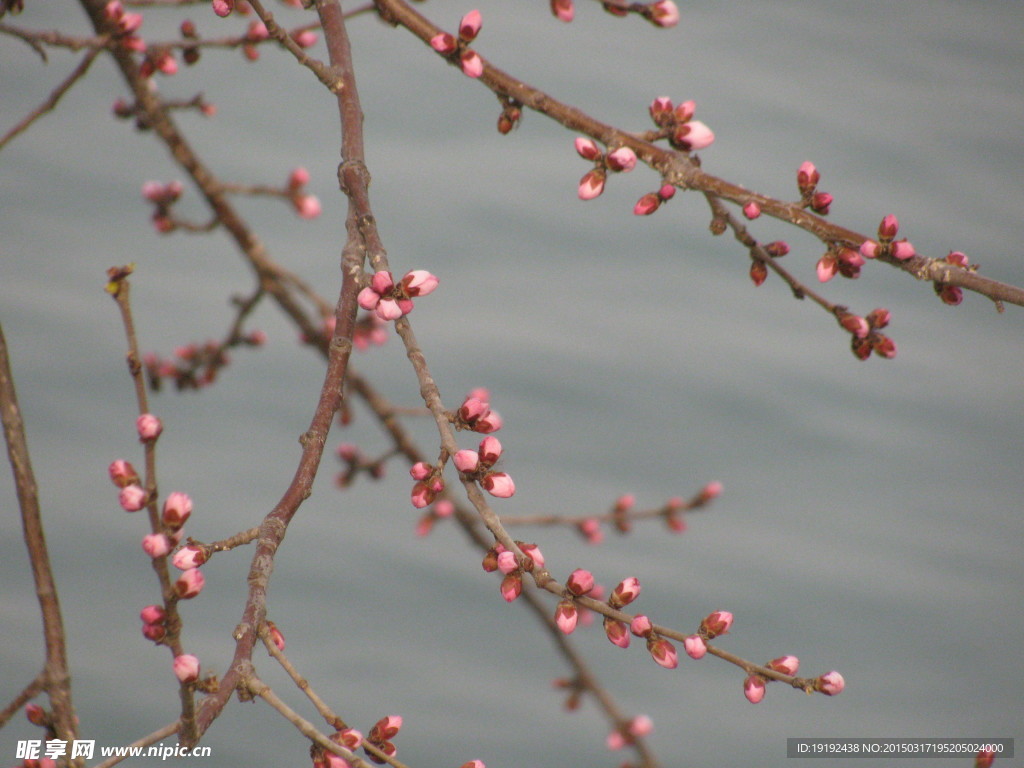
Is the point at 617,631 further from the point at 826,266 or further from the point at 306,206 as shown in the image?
the point at 306,206

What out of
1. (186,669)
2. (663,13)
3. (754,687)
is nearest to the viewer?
(186,669)

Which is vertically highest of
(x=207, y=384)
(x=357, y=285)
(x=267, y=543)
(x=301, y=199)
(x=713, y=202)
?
(x=301, y=199)

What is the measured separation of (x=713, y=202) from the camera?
0.65 m

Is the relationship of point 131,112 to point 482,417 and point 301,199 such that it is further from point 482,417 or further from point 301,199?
point 482,417

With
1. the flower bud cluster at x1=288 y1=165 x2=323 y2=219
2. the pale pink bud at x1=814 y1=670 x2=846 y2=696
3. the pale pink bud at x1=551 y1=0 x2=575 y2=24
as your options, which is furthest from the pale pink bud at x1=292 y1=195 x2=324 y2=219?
the pale pink bud at x1=814 y1=670 x2=846 y2=696

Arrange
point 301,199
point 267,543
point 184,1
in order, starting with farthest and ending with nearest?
1. point 301,199
2. point 184,1
3. point 267,543

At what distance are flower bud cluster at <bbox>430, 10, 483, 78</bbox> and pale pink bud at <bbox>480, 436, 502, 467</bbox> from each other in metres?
0.23

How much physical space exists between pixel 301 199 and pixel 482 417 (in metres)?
0.71

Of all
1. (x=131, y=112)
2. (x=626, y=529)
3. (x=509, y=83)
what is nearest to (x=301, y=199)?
(x=131, y=112)

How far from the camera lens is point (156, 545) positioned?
20.0 inches

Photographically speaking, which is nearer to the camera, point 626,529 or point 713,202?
point 713,202

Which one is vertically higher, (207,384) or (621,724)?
(207,384)

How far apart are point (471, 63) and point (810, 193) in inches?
8.3

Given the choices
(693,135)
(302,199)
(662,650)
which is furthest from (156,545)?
(302,199)
